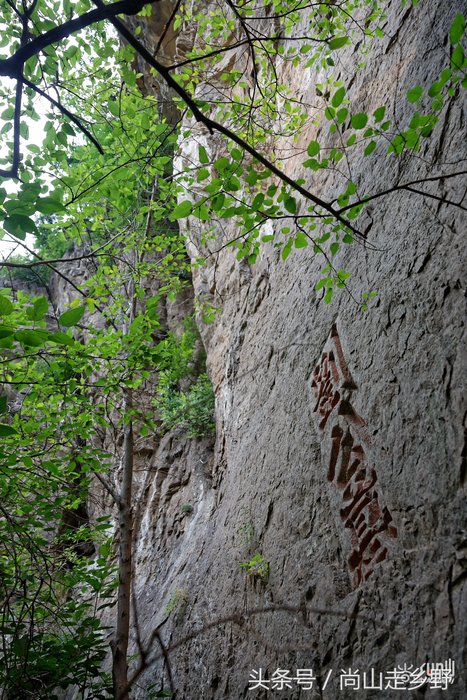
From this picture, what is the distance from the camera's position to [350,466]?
2.85 meters

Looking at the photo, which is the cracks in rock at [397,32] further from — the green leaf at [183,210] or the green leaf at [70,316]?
the green leaf at [70,316]

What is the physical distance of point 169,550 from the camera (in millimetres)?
6465

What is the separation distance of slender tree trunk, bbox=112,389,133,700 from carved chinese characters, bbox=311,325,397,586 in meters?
1.63

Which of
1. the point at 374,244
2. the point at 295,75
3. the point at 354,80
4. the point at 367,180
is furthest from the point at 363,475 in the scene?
the point at 295,75

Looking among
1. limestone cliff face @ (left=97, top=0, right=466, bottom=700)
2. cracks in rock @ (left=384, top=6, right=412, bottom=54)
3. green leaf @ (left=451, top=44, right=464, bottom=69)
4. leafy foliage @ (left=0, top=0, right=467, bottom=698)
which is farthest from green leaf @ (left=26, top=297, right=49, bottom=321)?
cracks in rock @ (left=384, top=6, right=412, bottom=54)

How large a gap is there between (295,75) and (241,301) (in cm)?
285

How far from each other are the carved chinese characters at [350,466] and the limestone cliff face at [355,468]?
1cm

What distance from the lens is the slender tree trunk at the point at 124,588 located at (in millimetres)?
3400

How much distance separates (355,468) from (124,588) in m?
2.32

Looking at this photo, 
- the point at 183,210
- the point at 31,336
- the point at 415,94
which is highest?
the point at 415,94

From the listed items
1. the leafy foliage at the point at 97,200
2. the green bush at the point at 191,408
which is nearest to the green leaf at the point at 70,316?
the leafy foliage at the point at 97,200

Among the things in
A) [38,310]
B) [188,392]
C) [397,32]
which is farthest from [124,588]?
[397,32]

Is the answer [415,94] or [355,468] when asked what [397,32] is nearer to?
[415,94]

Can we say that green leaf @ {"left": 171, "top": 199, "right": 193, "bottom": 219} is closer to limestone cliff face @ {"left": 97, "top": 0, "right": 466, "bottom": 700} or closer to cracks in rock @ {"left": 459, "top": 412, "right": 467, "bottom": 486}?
limestone cliff face @ {"left": 97, "top": 0, "right": 466, "bottom": 700}
